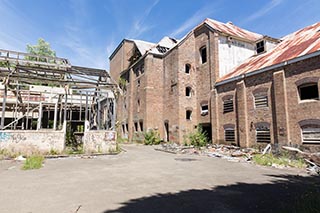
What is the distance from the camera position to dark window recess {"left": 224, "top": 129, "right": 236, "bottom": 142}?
1703 centimetres

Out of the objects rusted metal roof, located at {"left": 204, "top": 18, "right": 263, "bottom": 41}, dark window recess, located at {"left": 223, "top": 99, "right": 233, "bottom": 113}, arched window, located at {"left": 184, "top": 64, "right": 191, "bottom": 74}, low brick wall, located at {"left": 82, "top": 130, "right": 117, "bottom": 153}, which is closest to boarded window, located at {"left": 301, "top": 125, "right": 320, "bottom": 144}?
dark window recess, located at {"left": 223, "top": 99, "right": 233, "bottom": 113}

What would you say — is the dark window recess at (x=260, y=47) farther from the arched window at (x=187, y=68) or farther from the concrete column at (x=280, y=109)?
the concrete column at (x=280, y=109)

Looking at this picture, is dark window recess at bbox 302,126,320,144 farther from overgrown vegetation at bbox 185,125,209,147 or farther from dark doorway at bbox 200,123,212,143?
dark doorway at bbox 200,123,212,143

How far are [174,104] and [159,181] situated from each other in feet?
51.3

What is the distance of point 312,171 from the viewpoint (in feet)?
29.0

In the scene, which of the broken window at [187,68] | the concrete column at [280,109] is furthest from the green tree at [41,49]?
the concrete column at [280,109]

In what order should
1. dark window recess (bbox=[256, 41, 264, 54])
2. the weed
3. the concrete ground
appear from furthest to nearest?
dark window recess (bbox=[256, 41, 264, 54]) < the weed < the concrete ground

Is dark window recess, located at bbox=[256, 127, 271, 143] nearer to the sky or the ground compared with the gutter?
nearer to the ground

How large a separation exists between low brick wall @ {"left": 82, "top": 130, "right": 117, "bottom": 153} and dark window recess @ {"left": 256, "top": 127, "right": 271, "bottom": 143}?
10188mm

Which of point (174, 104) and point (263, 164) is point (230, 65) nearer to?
point (174, 104)

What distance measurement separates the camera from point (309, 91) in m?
12.6

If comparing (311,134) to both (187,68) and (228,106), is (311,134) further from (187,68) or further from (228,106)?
(187,68)

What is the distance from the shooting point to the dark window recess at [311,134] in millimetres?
11664

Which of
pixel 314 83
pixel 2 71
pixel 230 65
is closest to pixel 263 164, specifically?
pixel 314 83
